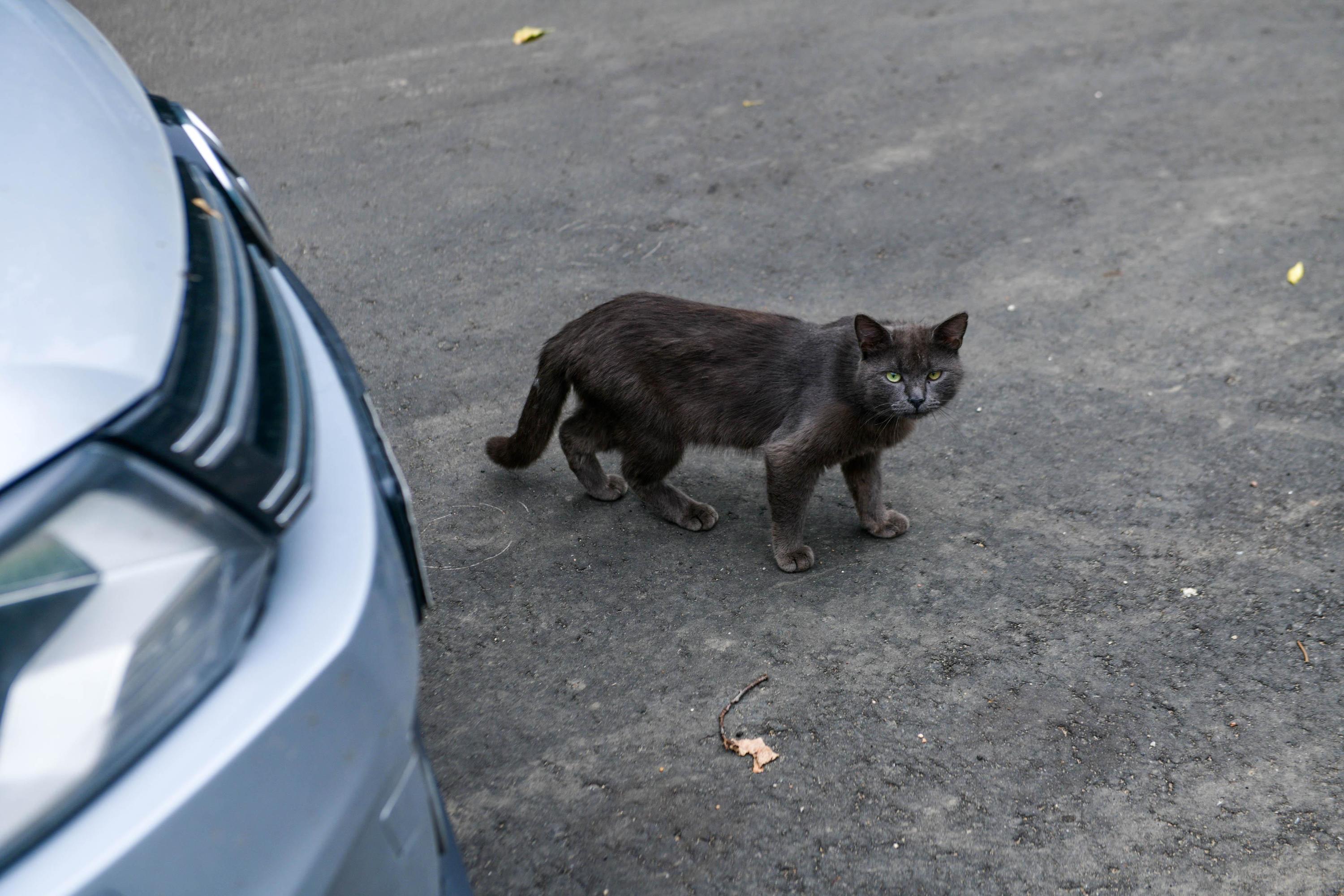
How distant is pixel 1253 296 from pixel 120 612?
4.17 m

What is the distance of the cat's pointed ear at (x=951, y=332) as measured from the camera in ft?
9.30

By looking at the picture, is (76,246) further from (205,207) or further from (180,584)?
(180,584)

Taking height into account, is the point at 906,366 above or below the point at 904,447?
above

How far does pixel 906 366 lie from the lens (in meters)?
2.82

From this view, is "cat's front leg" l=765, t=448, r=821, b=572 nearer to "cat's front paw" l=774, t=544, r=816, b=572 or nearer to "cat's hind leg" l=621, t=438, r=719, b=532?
"cat's front paw" l=774, t=544, r=816, b=572

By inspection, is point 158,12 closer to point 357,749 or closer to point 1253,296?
point 1253,296

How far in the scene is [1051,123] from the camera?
5496 millimetres

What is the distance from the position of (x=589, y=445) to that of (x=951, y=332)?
1109 mm

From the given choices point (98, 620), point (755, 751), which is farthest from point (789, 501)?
point (98, 620)

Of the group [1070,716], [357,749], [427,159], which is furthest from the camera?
[427,159]

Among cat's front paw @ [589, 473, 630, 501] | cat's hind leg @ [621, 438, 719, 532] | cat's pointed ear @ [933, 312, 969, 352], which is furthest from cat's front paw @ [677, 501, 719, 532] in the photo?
cat's pointed ear @ [933, 312, 969, 352]

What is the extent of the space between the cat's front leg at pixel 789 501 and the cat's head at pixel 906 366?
0.25 meters

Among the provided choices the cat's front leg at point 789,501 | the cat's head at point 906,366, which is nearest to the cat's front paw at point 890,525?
the cat's front leg at point 789,501

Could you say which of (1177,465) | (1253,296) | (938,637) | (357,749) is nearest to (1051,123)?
(1253,296)
